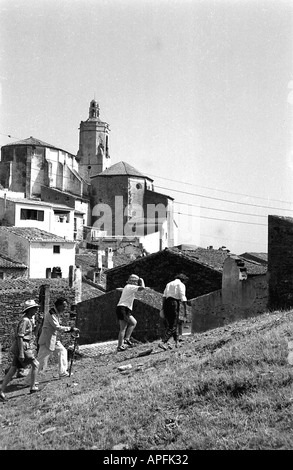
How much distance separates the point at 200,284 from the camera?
21812 mm

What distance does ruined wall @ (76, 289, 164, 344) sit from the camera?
1852 centimetres

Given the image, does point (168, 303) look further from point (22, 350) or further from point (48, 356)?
point (22, 350)

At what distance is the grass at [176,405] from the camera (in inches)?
239

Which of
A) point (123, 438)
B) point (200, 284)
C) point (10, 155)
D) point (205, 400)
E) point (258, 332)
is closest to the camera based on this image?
point (123, 438)

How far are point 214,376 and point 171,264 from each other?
49.6 ft

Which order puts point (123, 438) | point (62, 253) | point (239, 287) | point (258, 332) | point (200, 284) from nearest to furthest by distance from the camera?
point (123, 438), point (258, 332), point (239, 287), point (200, 284), point (62, 253)

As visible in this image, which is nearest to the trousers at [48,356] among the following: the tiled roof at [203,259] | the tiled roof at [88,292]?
the tiled roof at [203,259]

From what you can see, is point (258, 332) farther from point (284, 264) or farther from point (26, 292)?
point (26, 292)

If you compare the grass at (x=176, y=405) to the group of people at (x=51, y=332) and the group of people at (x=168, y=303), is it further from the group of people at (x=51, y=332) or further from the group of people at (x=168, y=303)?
the group of people at (x=168, y=303)

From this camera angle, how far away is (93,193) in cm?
7800

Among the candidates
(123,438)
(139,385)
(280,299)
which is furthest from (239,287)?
(123,438)

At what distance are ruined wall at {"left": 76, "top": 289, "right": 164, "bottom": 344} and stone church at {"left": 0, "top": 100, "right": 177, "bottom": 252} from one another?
44.9 meters

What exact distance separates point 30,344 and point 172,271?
43.3 ft

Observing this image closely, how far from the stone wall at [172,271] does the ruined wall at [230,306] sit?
528cm
